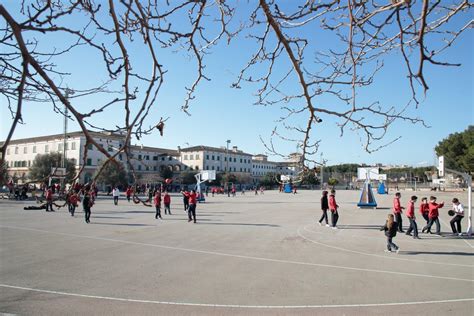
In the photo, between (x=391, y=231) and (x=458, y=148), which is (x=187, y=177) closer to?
(x=458, y=148)

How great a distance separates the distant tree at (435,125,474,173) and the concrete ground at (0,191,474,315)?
5717cm

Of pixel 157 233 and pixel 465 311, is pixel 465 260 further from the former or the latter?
pixel 157 233

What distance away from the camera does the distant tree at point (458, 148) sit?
62562mm

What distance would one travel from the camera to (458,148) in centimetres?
6800

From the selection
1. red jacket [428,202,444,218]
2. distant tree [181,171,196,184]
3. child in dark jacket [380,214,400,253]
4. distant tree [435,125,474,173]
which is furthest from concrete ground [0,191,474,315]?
distant tree [181,171,196,184]

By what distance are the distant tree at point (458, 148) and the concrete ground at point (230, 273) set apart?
57.2 meters

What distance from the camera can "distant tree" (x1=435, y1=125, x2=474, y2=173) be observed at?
205ft

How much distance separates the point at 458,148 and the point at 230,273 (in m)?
73.5

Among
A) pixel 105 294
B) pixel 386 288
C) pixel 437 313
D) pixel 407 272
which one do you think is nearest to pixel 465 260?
pixel 407 272

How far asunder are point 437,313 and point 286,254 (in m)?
4.97

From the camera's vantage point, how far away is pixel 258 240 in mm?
13117

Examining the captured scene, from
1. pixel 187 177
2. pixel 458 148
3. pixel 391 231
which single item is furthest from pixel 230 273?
pixel 458 148

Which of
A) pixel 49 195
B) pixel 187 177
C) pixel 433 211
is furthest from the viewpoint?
pixel 187 177

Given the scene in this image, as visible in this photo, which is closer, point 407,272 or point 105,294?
point 105,294
